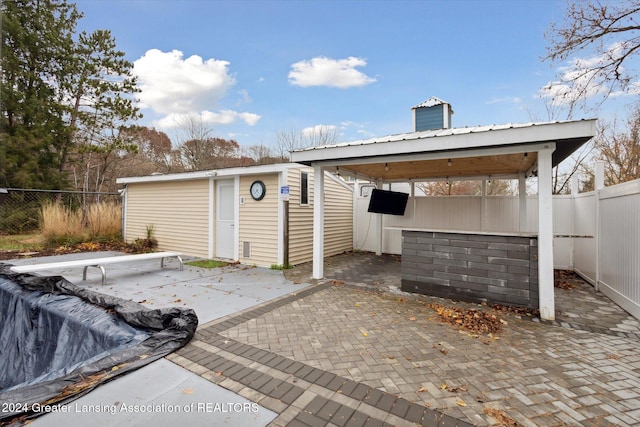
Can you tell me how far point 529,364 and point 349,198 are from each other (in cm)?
727

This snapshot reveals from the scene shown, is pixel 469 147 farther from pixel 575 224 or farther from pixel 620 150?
pixel 620 150

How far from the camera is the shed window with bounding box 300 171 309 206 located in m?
7.37

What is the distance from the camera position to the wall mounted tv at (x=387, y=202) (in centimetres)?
837

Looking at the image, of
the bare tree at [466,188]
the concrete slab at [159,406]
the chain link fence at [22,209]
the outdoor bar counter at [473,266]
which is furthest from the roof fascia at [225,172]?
the bare tree at [466,188]

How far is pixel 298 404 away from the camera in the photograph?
2.07 metres

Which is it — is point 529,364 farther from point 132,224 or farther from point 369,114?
point 369,114

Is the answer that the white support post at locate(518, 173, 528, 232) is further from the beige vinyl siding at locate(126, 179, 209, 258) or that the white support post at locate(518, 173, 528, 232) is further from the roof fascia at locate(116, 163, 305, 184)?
the beige vinyl siding at locate(126, 179, 209, 258)

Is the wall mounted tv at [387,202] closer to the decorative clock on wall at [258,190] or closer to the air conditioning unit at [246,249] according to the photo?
the decorative clock on wall at [258,190]

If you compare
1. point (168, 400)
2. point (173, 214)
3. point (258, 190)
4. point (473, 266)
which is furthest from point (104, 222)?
point (473, 266)

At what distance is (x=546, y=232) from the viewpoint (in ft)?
12.2

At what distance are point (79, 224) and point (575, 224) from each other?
14588 millimetres

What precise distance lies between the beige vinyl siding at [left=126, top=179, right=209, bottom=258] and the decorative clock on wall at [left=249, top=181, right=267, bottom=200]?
171 centimetres

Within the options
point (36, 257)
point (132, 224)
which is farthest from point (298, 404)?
point (132, 224)

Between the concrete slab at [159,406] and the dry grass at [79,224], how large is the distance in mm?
9736
